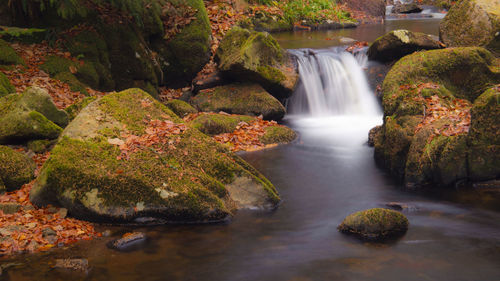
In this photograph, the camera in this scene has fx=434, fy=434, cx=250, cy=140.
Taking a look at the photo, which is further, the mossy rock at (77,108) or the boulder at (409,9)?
the boulder at (409,9)

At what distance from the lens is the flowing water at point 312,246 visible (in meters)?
4.21

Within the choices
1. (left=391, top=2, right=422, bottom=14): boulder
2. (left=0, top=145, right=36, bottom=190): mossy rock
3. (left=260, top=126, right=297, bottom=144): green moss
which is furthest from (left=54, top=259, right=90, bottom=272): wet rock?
(left=391, top=2, right=422, bottom=14): boulder

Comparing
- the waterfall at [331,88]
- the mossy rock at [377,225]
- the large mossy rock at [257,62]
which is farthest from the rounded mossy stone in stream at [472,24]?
the mossy rock at [377,225]

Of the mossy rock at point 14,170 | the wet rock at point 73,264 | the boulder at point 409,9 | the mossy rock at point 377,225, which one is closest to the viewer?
the wet rock at point 73,264

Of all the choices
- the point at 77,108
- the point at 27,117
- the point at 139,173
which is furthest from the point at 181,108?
the point at 139,173

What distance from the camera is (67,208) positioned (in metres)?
5.24

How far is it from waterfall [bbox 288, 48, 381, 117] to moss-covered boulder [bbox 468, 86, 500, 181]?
5699 mm

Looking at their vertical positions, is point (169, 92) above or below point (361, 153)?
above

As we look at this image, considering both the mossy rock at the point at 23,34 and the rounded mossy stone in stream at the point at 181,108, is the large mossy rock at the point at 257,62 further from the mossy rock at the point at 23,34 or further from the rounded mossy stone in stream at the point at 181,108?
the mossy rock at the point at 23,34

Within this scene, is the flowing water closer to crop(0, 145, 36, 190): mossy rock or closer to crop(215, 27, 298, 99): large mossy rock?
crop(0, 145, 36, 190): mossy rock

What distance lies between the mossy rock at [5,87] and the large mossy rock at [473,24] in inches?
414

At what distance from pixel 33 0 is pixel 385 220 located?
28.8 ft

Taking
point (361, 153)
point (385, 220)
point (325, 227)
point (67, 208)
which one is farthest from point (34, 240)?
point (361, 153)

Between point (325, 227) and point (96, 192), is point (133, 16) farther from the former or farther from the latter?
point (325, 227)
